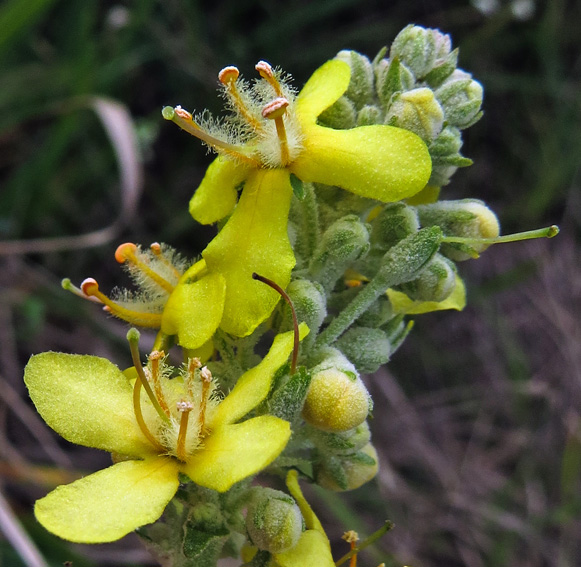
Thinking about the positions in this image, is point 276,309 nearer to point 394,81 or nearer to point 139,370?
point 139,370

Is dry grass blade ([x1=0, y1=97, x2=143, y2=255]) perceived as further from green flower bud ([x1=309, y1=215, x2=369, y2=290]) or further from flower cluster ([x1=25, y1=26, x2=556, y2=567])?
green flower bud ([x1=309, y1=215, x2=369, y2=290])

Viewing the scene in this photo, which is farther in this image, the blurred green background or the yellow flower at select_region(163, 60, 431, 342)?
the blurred green background

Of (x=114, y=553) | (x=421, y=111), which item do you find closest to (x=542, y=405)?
(x=114, y=553)

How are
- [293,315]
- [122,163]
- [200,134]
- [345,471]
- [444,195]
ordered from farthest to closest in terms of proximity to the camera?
[444,195] < [122,163] < [345,471] < [200,134] < [293,315]

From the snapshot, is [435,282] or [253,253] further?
[435,282]

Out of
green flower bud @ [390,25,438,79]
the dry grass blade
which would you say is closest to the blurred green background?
the dry grass blade

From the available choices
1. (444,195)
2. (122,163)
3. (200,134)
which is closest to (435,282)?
(200,134)

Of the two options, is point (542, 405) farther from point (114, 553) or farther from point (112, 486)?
point (112, 486)
